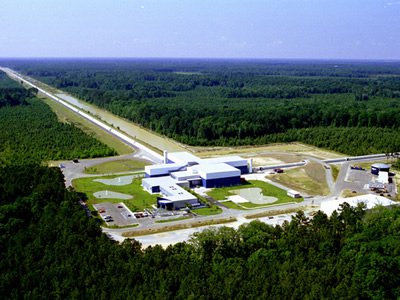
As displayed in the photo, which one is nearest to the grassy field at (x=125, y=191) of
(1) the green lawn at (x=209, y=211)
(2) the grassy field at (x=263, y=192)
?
(1) the green lawn at (x=209, y=211)

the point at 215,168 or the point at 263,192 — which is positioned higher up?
the point at 215,168

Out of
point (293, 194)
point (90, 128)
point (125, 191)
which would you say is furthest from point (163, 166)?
point (90, 128)

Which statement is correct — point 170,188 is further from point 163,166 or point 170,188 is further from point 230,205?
point 163,166

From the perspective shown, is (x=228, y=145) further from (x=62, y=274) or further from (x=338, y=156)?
(x=62, y=274)

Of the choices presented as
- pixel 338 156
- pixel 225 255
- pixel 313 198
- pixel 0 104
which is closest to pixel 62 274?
pixel 225 255

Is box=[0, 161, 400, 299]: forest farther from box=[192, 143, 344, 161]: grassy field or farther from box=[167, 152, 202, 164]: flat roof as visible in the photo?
box=[192, 143, 344, 161]: grassy field

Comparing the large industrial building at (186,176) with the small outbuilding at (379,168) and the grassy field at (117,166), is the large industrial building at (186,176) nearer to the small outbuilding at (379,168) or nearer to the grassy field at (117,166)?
the grassy field at (117,166)
